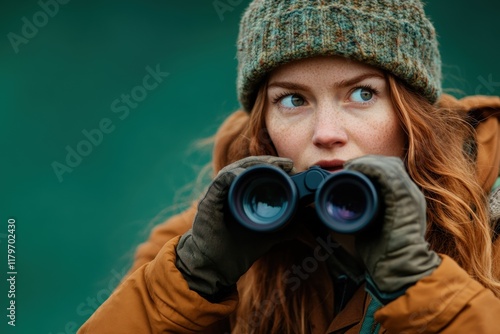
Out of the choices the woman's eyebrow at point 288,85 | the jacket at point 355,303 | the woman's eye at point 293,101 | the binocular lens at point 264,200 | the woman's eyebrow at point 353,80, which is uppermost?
the woman's eyebrow at point 288,85

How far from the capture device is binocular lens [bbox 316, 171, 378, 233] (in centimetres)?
141

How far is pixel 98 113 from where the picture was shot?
3.44m

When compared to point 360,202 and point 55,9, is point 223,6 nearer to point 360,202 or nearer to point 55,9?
point 55,9

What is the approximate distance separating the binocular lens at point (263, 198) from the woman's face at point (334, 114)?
0.21 metres

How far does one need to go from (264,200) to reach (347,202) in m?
0.20

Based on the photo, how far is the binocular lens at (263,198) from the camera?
4.95ft

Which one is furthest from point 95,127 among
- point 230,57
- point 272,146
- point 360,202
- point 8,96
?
point 360,202

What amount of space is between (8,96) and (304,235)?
215 cm

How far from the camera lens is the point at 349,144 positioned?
67.8 inches
